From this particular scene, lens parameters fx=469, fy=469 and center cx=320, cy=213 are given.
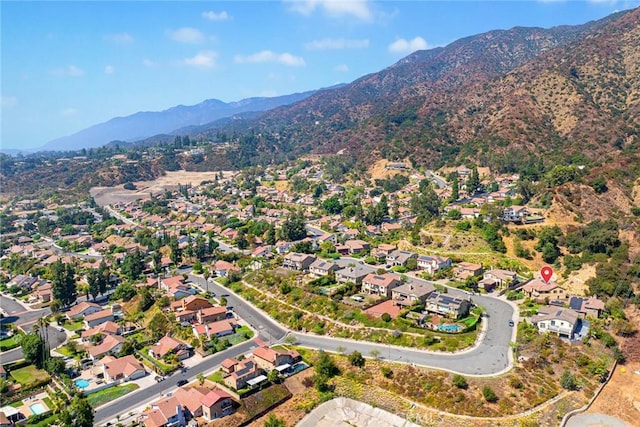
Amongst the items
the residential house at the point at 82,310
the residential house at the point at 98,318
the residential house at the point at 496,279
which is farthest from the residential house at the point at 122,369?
the residential house at the point at 496,279

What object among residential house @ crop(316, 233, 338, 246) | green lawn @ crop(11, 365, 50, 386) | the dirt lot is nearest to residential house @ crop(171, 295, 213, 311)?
green lawn @ crop(11, 365, 50, 386)

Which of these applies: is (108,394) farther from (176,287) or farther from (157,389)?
(176,287)

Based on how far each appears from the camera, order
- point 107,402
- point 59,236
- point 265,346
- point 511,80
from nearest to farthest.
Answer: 1. point 107,402
2. point 265,346
3. point 59,236
4. point 511,80

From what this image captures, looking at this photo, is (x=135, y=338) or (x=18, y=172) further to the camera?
(x=18, y=172)

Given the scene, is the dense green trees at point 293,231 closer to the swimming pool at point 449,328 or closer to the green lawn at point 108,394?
the swimming pool at point 449,328

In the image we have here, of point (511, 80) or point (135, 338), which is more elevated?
point (511, 80)

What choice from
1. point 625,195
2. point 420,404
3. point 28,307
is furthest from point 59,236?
point 625,195

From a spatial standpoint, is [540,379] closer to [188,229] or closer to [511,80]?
[188,229]
